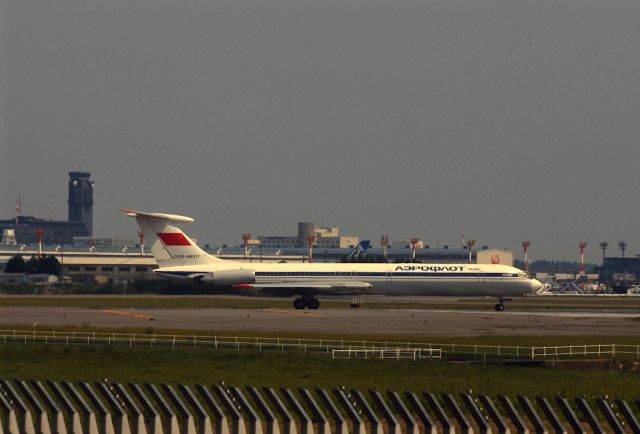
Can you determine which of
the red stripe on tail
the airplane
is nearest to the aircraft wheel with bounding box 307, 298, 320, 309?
the airplane

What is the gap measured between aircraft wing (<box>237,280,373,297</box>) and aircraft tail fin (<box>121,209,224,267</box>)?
215 inches

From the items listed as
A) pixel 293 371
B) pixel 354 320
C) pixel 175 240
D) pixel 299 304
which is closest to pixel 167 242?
pixel 175 240

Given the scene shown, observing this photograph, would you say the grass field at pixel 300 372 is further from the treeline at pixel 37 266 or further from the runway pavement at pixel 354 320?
the treeline at pixel 37 266

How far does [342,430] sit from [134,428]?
398cm

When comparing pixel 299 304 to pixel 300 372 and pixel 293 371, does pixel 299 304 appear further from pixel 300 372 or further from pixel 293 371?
pixel 300 372

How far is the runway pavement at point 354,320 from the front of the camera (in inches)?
3024

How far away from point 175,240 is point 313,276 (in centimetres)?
1304

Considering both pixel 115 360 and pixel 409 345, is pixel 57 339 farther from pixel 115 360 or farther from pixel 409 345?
pixel 409 345

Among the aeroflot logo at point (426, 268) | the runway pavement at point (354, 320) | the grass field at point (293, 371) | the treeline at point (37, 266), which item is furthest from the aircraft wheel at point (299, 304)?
the treeline at point (37, 266)

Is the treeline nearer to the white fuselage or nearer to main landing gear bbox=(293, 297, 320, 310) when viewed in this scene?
the white fuselage

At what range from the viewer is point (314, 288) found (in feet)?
362

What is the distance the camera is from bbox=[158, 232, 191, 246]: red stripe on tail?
4419 inches

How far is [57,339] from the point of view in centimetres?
6347

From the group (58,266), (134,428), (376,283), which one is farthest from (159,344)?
(58,266)
